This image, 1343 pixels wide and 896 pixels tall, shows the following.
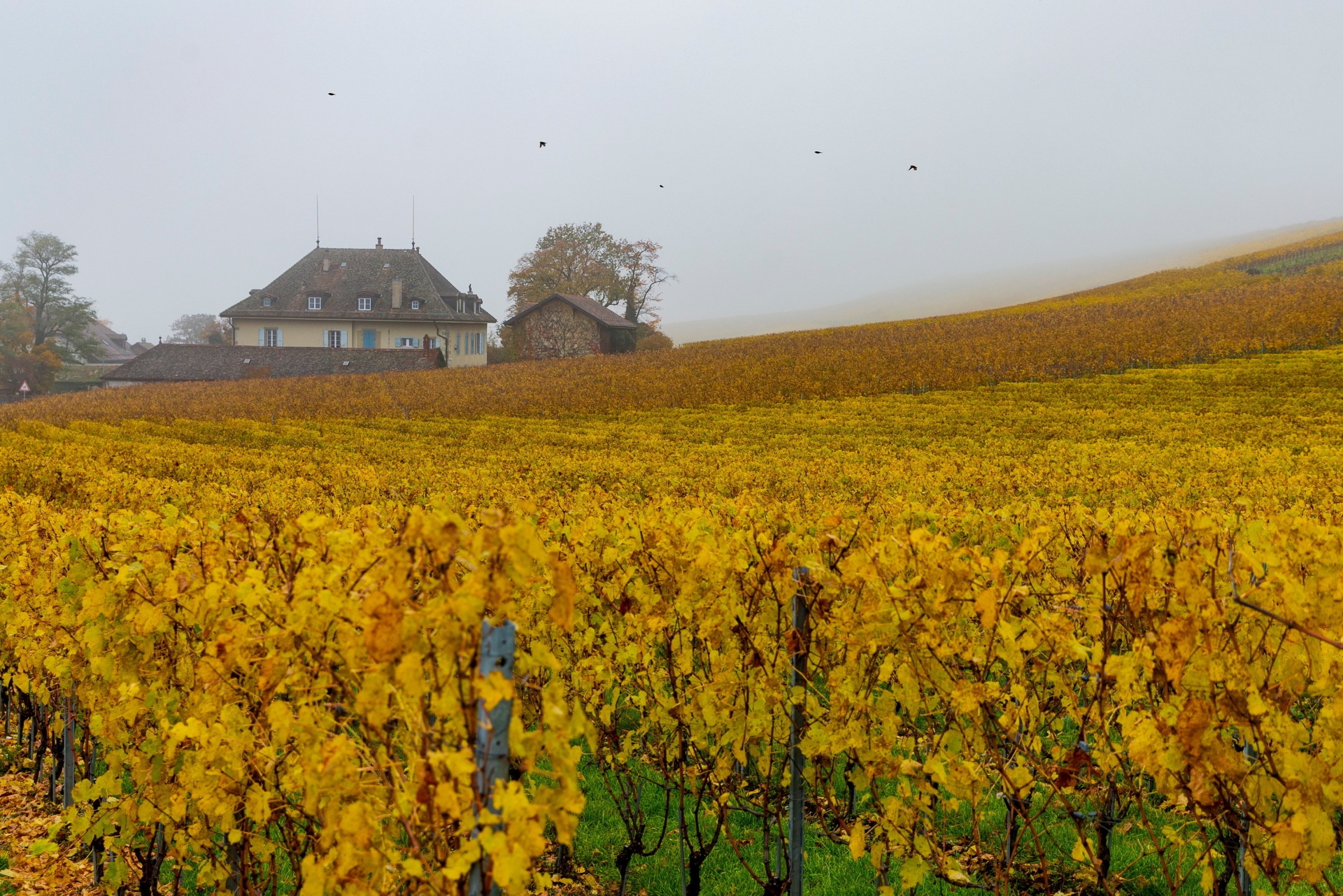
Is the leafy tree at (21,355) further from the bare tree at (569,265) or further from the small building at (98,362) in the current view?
the bare tree at (569,265)

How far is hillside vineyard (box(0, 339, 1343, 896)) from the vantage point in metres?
1.94

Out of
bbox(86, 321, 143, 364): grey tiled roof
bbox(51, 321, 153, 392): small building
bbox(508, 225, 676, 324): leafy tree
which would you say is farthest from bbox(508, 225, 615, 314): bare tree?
bbox(86, 321, 143, 364): grey tiled roof

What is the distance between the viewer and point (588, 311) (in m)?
56.4

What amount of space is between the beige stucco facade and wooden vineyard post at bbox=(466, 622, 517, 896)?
55470mm

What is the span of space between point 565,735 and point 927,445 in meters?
19.1

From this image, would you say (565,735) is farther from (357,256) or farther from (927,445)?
(357,256)

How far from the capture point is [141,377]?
169 feet

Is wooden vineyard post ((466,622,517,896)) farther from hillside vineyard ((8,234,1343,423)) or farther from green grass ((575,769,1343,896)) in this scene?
hillside vineyard ((8,234,1343,423))

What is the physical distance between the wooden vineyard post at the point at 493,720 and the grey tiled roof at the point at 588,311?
55.2 meters

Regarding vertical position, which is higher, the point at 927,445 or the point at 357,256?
the point at 357,256

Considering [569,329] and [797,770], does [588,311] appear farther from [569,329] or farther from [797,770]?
[797,770]

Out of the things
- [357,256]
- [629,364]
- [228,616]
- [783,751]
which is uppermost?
[357,256]

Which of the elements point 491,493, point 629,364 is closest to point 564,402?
point 629,364

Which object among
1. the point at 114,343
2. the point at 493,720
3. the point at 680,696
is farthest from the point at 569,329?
the point at 114,343
